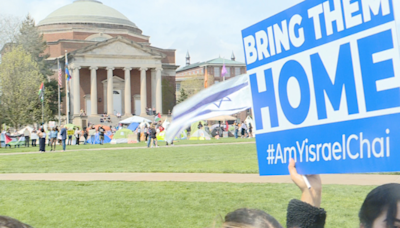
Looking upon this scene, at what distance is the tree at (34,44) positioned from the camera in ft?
227

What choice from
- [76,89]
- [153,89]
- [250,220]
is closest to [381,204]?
[250,220]

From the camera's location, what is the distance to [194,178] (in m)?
13.1

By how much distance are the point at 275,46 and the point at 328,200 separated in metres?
6.07

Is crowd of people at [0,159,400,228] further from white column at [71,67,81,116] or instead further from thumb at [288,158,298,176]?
white column at [71,67,81,116]

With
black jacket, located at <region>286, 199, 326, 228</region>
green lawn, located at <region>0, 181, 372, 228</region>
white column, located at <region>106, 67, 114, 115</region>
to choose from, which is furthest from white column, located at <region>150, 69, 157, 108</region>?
black jacket, located at <region>286, 199, 326, 228</region>

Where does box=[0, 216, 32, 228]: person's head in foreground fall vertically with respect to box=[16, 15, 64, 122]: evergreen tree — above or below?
below

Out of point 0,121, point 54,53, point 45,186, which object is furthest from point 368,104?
point 54,53

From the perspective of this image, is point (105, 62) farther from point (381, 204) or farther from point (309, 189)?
point (381, 204)

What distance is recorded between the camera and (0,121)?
45.8 metres

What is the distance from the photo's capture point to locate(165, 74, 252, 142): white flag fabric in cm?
430

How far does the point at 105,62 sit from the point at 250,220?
71.8m

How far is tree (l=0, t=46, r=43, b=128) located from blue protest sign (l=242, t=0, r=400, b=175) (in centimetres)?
4641

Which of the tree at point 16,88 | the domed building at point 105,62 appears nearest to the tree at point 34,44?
the domed building at point 105,62

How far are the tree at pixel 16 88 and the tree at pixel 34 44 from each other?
19467mm
